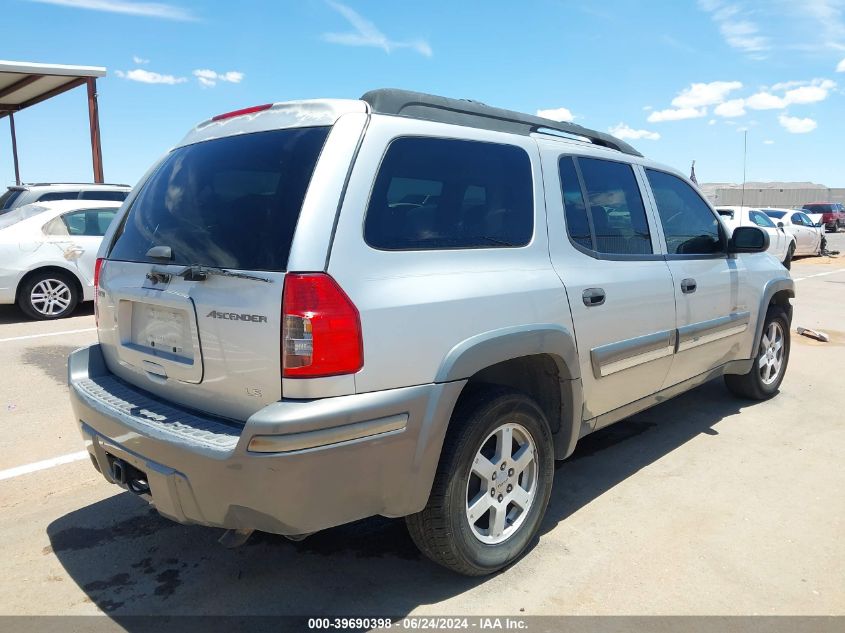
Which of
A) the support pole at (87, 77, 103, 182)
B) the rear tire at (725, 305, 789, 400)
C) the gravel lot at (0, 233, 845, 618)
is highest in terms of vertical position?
the support pole at (87, 77, 103, 182)

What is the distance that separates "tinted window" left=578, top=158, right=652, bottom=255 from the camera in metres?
3.45

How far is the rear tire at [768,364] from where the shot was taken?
5227mm

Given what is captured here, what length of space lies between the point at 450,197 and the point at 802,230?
2068 cm

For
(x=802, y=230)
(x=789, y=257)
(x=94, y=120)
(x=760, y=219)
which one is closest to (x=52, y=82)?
(x=94, y=120)

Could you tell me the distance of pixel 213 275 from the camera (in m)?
2.40

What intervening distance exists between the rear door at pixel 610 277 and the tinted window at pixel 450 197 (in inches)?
9.4

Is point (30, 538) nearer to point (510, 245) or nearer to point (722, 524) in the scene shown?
point (510, 245)

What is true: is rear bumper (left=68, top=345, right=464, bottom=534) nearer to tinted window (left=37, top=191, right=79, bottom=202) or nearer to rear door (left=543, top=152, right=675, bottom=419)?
rear door (left=543, top=152, right=675, bottom=419)

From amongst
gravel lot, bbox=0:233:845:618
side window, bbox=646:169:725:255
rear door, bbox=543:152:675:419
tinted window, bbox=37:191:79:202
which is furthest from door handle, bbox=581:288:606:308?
tinted window, bbox=37:191:79:202

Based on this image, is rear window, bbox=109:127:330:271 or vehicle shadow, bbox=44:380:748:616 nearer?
rear window, bbox=109:127:330:271

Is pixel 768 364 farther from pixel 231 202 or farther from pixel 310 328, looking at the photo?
pixel 231 202

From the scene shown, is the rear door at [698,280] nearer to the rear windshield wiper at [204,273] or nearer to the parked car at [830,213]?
the rear windshield wiper at [204,273]

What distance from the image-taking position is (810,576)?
2887 millimetres

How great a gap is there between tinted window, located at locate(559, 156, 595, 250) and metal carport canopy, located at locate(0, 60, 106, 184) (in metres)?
15.8
